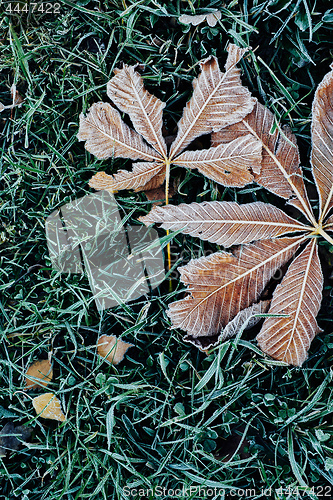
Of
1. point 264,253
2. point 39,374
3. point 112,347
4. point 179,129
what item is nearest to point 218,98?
point 179,129

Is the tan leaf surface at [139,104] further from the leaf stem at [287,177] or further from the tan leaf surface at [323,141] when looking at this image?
the tan leaf surface at [323,141]

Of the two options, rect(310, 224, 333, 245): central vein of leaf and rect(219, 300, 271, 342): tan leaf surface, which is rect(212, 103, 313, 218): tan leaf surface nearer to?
rect(310, 224, 333, 245): central vein of leaf

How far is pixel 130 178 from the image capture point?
169 cm

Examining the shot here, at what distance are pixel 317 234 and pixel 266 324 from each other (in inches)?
17.6

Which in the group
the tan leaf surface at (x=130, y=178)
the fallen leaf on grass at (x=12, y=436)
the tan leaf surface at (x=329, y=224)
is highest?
the tan leaf surface at (x=130, y=178)

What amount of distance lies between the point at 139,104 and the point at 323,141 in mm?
788

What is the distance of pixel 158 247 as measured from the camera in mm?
1858

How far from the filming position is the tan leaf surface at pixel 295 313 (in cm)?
163

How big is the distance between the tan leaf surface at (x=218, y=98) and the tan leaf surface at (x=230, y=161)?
0.32 ft

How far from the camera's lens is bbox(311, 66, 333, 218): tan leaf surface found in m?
1.65

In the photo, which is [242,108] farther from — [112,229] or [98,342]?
[98,342]

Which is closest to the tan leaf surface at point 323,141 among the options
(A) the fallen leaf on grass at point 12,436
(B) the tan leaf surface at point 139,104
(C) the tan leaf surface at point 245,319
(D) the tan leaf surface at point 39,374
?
(C) the tan leaf surface at point 245,319

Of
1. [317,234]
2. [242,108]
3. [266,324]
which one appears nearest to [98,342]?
[266,324]

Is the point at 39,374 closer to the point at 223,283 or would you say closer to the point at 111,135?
the point at 223,283
